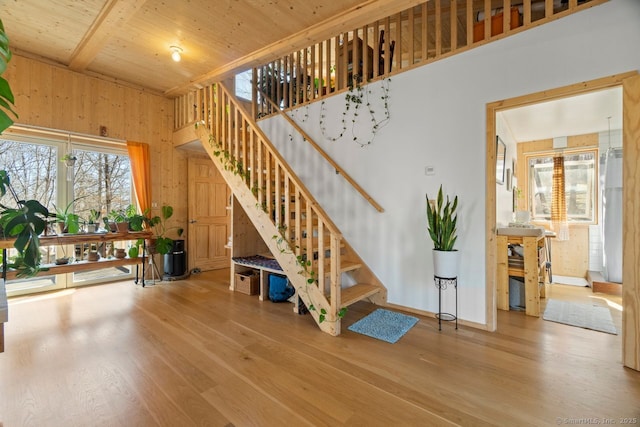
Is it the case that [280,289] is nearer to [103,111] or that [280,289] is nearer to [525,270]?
[525,270]

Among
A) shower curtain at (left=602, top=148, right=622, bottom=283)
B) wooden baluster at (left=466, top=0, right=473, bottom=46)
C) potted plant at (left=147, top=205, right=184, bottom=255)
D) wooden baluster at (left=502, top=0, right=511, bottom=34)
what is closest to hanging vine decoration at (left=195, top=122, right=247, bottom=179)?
potted plant at (left=147, top=205, right=184, bottom=255)

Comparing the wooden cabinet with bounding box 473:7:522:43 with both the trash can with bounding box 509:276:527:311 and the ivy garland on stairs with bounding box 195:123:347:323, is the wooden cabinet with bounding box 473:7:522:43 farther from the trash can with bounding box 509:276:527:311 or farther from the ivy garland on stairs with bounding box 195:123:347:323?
the ivy garland on stairs with bounding box 195:123:347:323

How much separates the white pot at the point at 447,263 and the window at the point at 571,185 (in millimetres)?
3493

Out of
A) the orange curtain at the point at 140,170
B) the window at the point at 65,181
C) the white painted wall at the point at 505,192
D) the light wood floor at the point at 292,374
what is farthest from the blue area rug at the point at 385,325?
the window at the point at 65,181

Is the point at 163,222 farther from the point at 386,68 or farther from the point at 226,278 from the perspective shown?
the point at 386,68

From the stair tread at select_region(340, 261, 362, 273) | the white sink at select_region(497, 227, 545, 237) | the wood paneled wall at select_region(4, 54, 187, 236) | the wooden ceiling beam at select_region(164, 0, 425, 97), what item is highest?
the wooden ceiling beam at select_region(164, 0, 425, 97)

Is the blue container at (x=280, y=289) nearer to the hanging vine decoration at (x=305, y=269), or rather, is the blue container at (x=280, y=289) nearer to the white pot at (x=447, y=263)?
the hanging vine decoration at (x=305, y=269)

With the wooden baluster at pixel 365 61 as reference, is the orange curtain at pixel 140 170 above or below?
below

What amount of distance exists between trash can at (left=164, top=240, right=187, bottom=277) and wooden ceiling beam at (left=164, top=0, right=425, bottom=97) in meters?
2.64

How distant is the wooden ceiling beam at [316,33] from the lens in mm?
2607

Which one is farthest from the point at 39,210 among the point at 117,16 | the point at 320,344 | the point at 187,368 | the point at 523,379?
the point at 523,379

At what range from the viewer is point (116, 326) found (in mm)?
2719

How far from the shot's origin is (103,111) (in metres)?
4.20

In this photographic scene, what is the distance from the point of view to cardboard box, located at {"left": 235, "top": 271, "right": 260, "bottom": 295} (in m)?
3.68
